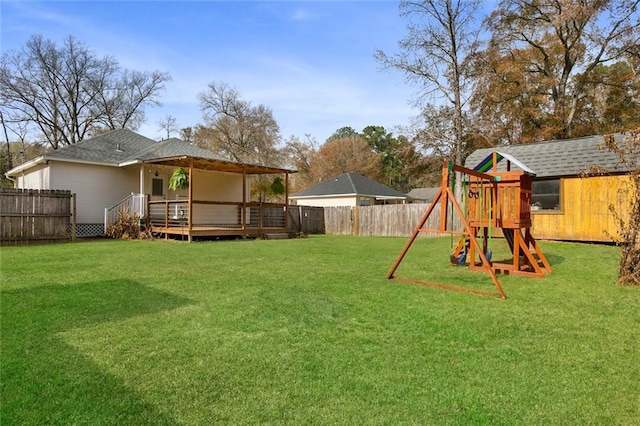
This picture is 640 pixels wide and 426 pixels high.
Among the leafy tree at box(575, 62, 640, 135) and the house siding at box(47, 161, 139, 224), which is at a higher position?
the leafy tree at box(575, 62, 640, 135)

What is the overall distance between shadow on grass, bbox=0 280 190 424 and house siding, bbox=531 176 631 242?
12.1 metres

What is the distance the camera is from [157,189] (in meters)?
17.6

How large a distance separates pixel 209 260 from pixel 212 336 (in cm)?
512

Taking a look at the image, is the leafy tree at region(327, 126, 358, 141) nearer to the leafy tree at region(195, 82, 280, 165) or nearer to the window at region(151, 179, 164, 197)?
the leafy tree at region(195, 82, 280, 165)

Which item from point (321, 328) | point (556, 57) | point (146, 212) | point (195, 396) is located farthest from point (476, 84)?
point (195, 396)

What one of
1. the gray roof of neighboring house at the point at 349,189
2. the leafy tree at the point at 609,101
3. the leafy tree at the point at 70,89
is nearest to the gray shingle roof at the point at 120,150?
the gray roof of neighboring house at the point at 349,189

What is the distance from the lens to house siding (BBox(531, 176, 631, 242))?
11484mm

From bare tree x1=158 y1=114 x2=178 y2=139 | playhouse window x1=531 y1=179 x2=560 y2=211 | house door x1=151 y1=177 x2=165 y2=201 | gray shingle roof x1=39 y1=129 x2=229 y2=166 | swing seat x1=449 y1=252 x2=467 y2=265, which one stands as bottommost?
swing seat x1=449 y1=252 x2=467 y2=265

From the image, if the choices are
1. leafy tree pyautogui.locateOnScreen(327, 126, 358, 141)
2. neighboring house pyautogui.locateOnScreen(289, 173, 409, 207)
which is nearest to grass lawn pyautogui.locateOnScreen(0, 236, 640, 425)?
neighboring house pyautogui.locateOnScreen(289, 173, 409, 207)

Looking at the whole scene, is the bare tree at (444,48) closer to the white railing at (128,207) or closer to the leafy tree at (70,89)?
the white railing at (128,207)

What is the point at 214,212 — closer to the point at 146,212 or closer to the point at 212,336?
the point at 146,212

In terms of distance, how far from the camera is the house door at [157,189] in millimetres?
17406

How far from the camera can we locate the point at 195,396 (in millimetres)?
2500

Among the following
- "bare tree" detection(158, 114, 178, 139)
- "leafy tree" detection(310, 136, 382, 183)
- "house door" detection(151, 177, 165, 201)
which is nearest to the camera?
"house door" detection(151, 177, 165, 201)
